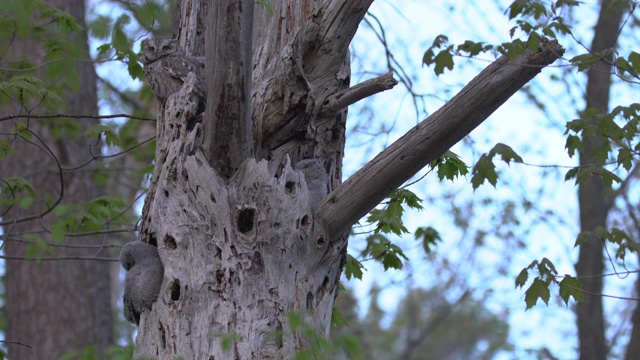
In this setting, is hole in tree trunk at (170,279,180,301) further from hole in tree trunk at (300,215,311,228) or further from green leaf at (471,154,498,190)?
green leaf at (471,154,498,190)

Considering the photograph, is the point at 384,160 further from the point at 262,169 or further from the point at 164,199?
the point at 164,199

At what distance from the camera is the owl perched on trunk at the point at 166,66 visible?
3.41 meters

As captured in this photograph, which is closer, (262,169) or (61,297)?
(262,169)

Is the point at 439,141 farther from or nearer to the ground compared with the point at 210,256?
farther from the ground

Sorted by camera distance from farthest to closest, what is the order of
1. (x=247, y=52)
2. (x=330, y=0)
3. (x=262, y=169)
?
(x=330, y=0) → (x=262, y=169) → (x=247, y=52)

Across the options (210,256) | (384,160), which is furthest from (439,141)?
(210,256)

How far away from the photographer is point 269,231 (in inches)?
120

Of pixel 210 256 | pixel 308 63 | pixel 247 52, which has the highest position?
pixel 308 63

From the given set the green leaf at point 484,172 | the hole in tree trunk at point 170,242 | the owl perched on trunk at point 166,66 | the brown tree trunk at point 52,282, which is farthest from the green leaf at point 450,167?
the brown tree trunk at point 52,282

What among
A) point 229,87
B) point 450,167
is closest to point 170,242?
point 229,87

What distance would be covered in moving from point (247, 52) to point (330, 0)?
2.02 ft

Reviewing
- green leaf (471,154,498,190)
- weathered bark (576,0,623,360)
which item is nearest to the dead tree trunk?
green leaf (471,154,498,190)

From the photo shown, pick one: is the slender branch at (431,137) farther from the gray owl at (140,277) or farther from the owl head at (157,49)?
the owl head at (157,49)

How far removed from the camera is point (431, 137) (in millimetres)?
2992
